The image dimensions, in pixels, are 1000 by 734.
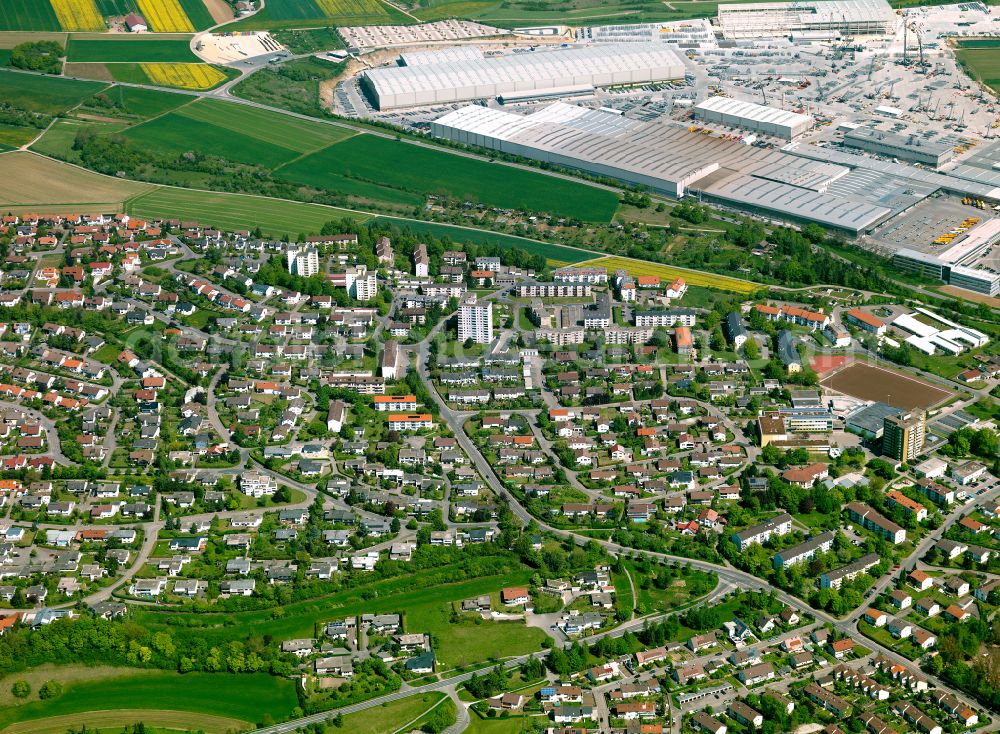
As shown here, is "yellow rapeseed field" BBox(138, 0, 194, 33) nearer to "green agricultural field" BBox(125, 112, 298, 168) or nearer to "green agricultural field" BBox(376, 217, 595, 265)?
"green agricultural field" BBox(125, 112, 298, 168)

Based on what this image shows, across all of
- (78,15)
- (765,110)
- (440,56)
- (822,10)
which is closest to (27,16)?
(78,15)

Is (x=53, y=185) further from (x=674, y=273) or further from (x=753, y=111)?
(x=753, y=111)

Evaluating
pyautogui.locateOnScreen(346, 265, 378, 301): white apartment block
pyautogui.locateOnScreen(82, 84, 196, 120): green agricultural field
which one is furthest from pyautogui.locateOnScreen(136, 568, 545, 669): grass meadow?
pyautogui.locateOnScreen(82, 84, 196, 120): green agricultural field

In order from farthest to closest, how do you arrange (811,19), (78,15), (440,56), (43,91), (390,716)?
1. (811,19)
2. (78,15)
3. (440,56)
4. (43,91)
5. (390,716)

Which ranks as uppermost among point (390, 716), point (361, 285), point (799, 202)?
point (799, 202)

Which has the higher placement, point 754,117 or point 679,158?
point 754,117

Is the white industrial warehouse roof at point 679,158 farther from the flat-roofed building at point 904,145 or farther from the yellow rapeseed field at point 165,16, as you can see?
the yellow rapeseed field at point 165,16

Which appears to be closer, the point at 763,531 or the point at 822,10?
the point at 763,531

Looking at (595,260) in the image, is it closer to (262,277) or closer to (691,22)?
(262,277)
